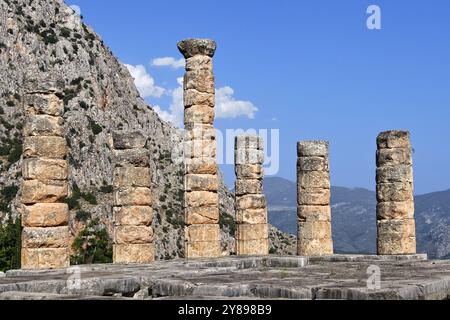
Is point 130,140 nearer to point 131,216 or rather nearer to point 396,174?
point 131,216

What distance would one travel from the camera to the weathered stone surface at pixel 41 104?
19828 mm

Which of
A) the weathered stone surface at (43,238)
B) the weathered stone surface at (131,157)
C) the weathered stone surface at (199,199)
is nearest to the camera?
the weathered stone surface at (43,238)

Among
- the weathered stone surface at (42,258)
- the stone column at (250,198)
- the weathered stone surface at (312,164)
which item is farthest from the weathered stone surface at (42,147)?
the weathered stone surface at (312,164)

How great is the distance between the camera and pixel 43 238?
19500 millimetres

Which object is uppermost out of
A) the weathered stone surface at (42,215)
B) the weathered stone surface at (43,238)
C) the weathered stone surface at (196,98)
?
the weathered stone surface at (196,98)

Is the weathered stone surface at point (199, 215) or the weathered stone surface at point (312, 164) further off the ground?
the weathered stone surface at point (312, 164)

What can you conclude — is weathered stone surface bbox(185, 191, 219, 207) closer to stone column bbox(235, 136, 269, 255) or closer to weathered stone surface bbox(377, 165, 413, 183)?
stone column bbox(235, 136, 269, 255)

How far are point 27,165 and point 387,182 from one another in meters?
9.78

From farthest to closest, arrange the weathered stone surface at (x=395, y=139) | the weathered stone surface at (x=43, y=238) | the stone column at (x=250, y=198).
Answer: the stone column at (x=250, y=198) → the weathered stone surface at (x=395, y=139) → the weathered stone surface at (x=43, y=238)

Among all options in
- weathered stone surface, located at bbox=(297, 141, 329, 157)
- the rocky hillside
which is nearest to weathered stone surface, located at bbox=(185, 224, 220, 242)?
weathered stone surface, located at bbox=(297, 141, 329, 157)

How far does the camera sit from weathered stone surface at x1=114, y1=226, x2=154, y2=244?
21.8 meters

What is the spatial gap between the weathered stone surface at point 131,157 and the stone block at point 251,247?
488 cm

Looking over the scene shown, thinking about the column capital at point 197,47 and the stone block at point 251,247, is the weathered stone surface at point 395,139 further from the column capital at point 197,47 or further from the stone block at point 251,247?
the column capital at point 197,47

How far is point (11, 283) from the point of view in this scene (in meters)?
13.0
